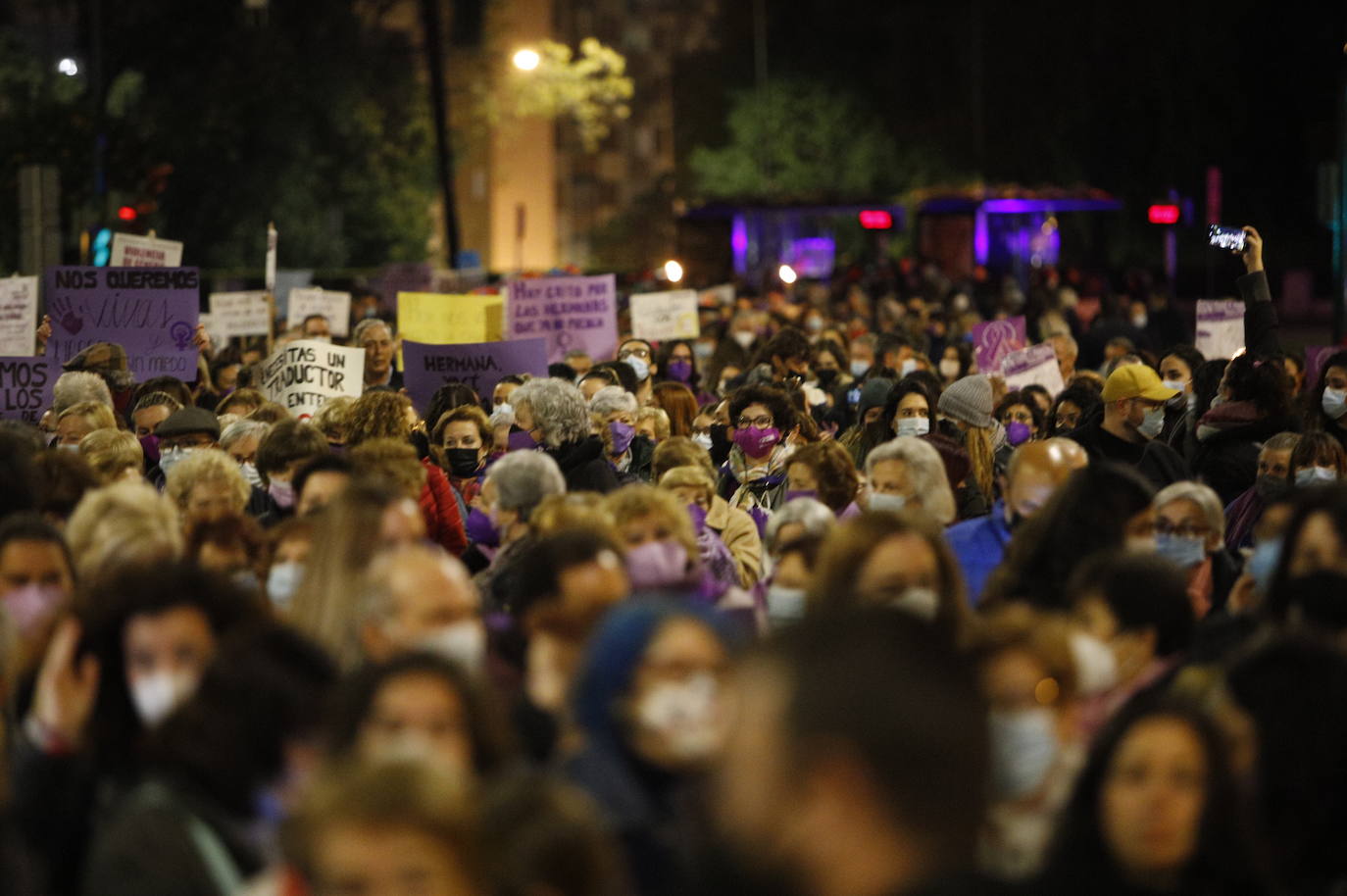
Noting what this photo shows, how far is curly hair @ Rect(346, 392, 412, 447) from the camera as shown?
9.84m

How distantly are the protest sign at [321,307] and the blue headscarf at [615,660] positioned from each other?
15.7 metres

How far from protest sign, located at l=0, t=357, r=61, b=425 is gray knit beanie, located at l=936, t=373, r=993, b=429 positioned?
18.8 feet

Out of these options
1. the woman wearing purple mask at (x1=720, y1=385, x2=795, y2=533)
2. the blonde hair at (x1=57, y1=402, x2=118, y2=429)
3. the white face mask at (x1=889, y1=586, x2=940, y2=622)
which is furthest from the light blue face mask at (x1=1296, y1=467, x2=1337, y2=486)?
the blonde hair at (x1=57, y1=402, x2=118, y2=429)

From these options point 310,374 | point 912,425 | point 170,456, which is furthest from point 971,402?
point 310,374

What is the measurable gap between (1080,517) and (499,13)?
4946 centimetres

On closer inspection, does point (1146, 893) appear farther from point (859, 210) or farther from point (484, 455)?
point (859, 210)

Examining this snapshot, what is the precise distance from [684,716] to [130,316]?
11.0m

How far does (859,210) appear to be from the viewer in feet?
147

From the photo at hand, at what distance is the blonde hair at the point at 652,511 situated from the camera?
670cm

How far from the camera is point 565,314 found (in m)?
17.2

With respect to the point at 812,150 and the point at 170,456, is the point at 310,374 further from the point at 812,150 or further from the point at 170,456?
the point at 812,150

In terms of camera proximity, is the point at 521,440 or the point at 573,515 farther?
the point at 521,440

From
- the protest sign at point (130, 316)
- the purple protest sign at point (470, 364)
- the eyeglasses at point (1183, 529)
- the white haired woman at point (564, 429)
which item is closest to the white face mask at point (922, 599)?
the eyeglasses at point (1183, 529)

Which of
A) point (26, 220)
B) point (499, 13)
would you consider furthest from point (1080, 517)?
point (499, 13)
